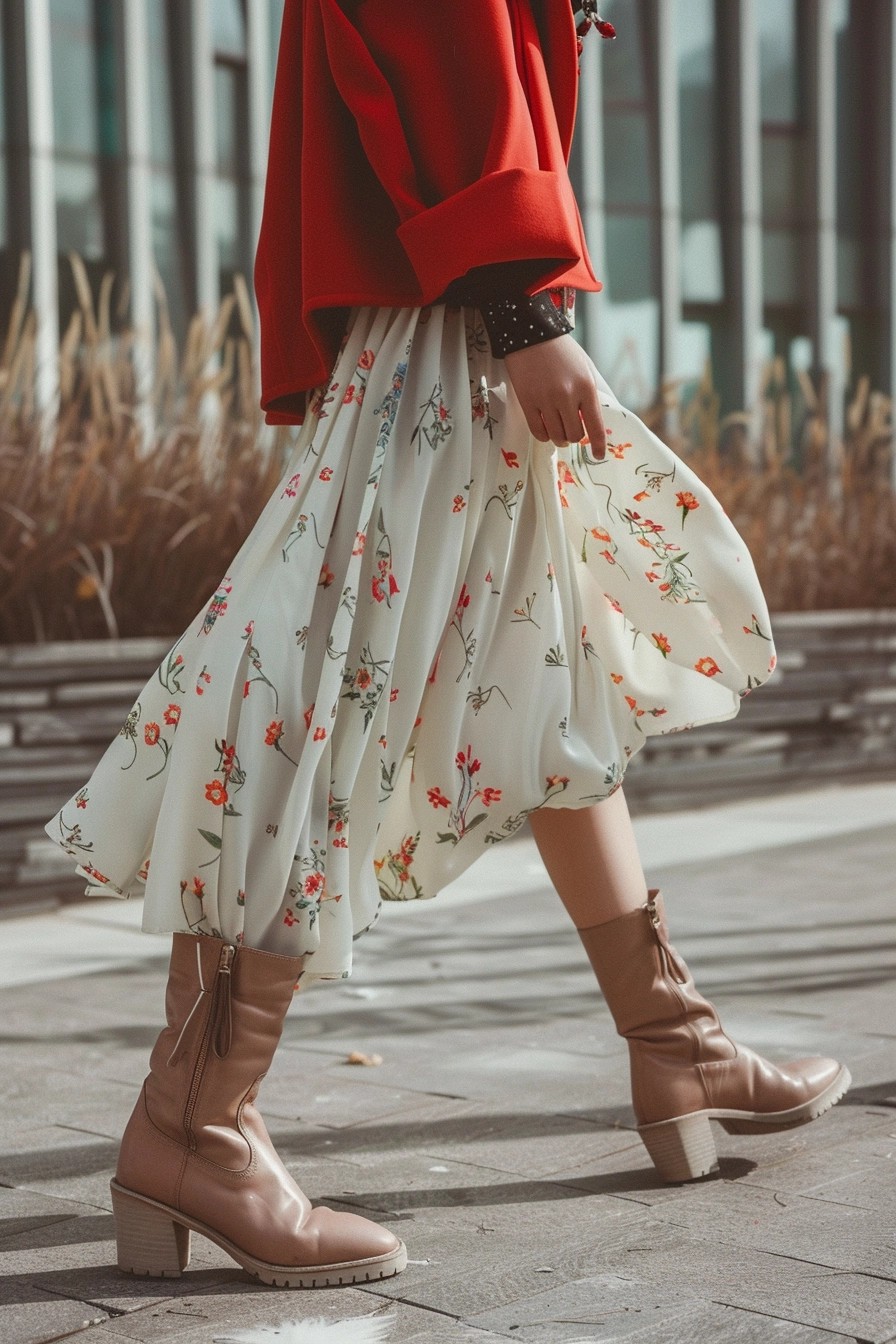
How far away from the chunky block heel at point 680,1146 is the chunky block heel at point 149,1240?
2.02 ft

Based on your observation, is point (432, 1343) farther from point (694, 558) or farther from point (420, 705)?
point (694, 558)

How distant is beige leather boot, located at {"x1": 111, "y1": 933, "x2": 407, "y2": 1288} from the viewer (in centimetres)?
188

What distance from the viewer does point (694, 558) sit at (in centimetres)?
218

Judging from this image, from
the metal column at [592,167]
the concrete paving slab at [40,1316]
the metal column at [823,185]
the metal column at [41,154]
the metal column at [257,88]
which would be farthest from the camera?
the metal column at [823,185]

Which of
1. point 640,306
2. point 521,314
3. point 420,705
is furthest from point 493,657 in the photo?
point 640,306

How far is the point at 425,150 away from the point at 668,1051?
116 cm

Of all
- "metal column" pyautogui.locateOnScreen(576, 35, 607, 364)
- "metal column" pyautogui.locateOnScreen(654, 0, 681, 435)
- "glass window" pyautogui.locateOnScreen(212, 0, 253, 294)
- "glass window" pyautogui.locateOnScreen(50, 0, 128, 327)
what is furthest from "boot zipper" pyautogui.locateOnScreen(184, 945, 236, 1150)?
"metal column" pyautogui.locateOnScreen(654, 0, 681, 435)

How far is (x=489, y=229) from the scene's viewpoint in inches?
74.3

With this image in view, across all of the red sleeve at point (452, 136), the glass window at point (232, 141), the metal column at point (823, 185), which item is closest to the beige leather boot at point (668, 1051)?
the red sleeve at point (452, 136)

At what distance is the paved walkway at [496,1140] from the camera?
1812 mm

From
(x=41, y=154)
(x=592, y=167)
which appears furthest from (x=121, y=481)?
(x=592, y=167)

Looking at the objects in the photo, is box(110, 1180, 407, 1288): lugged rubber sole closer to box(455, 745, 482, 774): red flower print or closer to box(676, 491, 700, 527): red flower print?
box(455, 745, 482, 774): red flower print

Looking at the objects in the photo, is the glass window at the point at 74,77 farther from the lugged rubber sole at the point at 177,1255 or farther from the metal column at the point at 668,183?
the lugged rubber sole at the point at 177,1255

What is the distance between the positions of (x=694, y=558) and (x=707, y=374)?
505 centimetres
